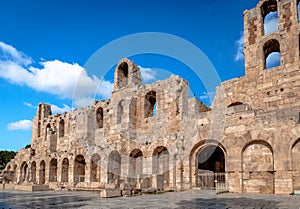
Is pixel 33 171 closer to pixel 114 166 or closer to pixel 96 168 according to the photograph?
pixel 96 168

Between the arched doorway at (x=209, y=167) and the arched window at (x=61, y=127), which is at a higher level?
the arched window at (x=61, y=127)

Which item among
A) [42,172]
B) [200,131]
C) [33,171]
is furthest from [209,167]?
[33,171]

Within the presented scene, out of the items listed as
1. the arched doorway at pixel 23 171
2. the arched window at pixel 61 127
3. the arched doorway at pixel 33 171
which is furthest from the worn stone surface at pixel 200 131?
the arched window at pixel 61 127

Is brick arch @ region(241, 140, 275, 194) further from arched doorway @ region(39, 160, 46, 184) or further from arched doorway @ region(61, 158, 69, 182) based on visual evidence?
arched doorway @ region(39, 160, 46, 184)

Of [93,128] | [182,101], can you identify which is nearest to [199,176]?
[182,101]

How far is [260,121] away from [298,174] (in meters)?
2.84

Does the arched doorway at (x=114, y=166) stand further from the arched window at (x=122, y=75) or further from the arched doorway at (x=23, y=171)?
the arched doorway at (x=23, y=171)

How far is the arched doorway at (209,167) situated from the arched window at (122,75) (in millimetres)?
9510

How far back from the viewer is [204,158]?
1867 cm

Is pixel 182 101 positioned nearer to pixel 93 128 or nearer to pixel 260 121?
pixel 260 121

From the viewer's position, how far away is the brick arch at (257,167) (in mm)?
13320

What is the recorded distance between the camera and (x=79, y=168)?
24203 millimetres

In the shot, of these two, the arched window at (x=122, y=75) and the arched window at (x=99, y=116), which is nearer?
the arched window at (x=122, y=75)

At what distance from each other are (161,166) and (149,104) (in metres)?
5.97
